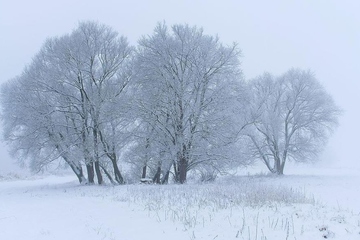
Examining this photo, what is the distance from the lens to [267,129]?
112 feet

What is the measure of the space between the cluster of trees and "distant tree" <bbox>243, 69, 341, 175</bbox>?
1006 cm

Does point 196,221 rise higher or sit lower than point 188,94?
lower

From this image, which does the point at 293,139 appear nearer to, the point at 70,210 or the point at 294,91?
the point at 294,91

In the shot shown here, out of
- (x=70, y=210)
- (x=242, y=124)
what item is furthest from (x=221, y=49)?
(x=70, y=210)

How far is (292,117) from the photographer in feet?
113

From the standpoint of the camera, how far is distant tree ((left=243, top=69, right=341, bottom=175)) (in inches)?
1300

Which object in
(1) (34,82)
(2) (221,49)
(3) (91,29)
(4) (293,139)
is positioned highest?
(3) (91,29)

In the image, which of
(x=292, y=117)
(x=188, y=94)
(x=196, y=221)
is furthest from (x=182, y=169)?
(x=292, y=117)

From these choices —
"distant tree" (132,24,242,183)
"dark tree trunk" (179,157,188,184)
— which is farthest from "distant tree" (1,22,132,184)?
"dark tree trunk" (179,157,188,184)

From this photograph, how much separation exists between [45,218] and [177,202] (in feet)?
14.0

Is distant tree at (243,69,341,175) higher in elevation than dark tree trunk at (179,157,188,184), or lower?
higher

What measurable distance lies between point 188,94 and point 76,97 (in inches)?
318

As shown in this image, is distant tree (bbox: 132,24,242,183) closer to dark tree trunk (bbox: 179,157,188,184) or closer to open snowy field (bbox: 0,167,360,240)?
dark tree trunk (bbox: 179,157,188,184)

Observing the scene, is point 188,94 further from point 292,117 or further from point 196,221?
point 292,117
